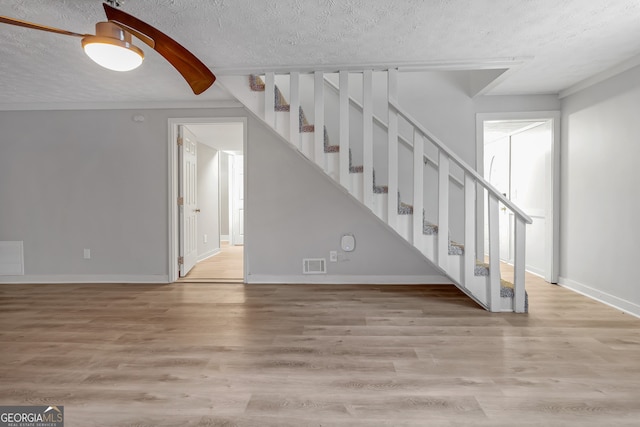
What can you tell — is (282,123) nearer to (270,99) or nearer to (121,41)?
(270,99)

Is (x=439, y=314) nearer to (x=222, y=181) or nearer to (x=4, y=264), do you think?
(x=4, y=264)

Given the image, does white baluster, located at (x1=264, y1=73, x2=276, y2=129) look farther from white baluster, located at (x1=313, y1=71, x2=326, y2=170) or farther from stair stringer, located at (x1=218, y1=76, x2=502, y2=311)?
white baluster, located at (x1=313, y1=71, x2=326, y2=170)

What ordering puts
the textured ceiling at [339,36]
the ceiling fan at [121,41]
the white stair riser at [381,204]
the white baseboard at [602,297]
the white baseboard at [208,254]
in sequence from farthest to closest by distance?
1. the white baseboard at [208,254]
2. the white stair riser at [381,204]
3. the white baseboard at [602,297]
4. the textured ceiling at [339,36]
5. the ceiling fan at [121,41]

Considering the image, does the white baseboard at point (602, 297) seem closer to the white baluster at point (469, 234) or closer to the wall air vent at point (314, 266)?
the white baluster at point (469, 234)

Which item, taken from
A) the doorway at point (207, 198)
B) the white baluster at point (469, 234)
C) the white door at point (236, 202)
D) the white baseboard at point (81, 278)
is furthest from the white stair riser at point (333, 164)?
the white door at point (236, 202)

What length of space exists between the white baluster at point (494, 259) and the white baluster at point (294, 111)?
6.41ft

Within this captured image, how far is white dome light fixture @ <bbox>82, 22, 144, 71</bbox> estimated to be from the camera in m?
1.57

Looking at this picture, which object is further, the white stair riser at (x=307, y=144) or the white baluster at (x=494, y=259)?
the white stair riser at (x=307, y=144)

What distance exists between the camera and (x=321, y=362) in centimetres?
224

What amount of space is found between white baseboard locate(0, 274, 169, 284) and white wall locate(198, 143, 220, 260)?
5.70 ft

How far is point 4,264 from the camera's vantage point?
14.6ft

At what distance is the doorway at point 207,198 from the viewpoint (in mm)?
4453

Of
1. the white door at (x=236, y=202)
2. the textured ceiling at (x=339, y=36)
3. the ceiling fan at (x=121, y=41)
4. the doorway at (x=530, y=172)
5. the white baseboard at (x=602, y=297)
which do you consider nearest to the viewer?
the ceiling fan at (x=121, y=41)

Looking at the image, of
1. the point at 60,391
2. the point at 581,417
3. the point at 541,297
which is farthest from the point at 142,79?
the point at 541,297
